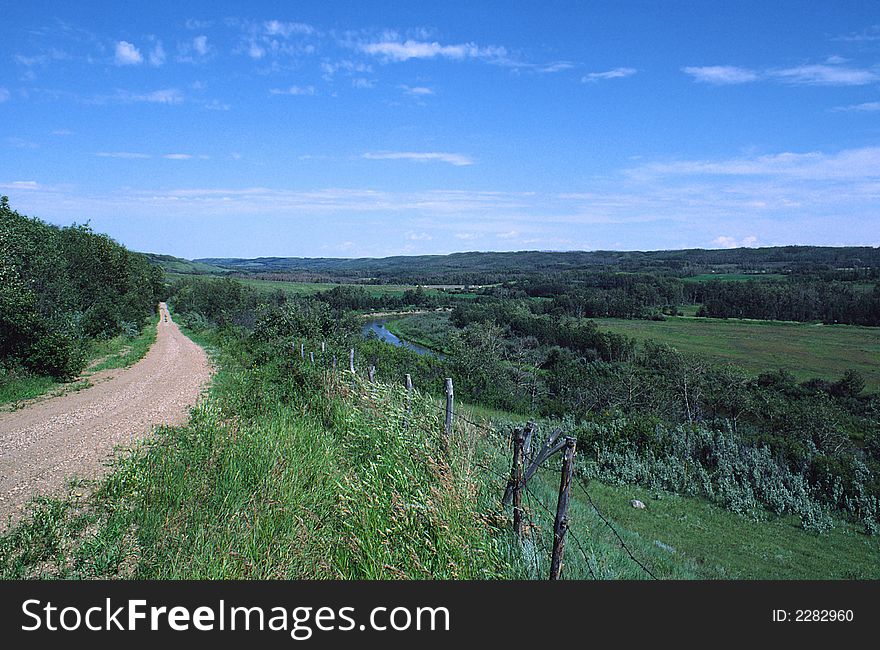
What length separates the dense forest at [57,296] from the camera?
1619 centimetres

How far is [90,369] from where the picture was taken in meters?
19.4

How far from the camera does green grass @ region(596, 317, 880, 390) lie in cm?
5297

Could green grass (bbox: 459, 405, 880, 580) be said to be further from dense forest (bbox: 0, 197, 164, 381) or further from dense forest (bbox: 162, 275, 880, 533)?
dense forest (bbox: 0, 197, 164, 381)

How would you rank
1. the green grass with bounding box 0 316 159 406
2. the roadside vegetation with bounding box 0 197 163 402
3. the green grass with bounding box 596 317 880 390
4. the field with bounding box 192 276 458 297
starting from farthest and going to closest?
the field with bounding box 192 276 458 297, the green grass with bounding box 596 317 880 390, the roadside vegetation with bounding box 0 197 163 402, the green grass with bounding box 0 316 159 406

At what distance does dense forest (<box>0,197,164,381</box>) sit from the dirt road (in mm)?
2112

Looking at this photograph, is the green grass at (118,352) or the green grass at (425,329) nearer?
the green grass at (118,352)

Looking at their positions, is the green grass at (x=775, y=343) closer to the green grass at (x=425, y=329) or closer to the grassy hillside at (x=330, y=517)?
the green grass at (x=425, y=329)

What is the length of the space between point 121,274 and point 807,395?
5158cm

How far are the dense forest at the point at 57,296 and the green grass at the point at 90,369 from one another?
369mm

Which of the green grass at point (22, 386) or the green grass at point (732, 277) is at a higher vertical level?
the green grass at point (732, 277)

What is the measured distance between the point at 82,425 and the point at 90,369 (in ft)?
32.3

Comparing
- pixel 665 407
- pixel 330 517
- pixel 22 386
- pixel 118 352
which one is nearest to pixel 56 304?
pixel 118 352

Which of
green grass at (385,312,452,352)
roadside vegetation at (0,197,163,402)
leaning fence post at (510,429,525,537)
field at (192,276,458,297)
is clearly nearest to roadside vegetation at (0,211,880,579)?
leaning fence post at (510,429,525,537)

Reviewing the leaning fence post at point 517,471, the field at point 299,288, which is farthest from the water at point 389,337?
the leaning fence post at point 517,471
